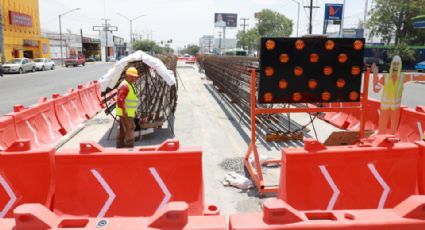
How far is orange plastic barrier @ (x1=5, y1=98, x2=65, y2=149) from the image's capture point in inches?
264

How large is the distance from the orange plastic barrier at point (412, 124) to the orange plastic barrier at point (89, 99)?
942cm

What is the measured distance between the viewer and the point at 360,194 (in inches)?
148

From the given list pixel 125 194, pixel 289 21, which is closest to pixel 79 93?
pixel 125 194

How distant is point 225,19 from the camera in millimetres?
117500

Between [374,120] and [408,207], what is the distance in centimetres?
720

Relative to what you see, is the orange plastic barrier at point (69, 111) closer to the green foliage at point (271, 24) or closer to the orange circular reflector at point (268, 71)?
the orange circular reflector at point (268, 71)

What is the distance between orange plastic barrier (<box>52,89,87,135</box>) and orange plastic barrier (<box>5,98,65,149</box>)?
250mm

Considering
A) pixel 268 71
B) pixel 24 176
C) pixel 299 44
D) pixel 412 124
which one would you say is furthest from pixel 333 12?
pixel 24 176

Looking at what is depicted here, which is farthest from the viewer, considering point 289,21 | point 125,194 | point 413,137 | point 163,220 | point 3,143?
→ point 289,21

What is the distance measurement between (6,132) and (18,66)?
3259cm

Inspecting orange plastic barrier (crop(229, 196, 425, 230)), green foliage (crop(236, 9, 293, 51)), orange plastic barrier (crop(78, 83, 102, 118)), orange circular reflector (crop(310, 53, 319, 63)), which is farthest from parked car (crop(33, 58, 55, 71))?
green foliage (crop(236, 9, 293, 51))

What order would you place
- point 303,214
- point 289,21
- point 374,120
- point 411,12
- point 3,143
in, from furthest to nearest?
point 289,21 → point 411,12 → point 374,120 → point 3,143 → point 303,214

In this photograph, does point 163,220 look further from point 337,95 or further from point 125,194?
point 337,95

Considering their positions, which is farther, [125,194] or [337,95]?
[337,95]
